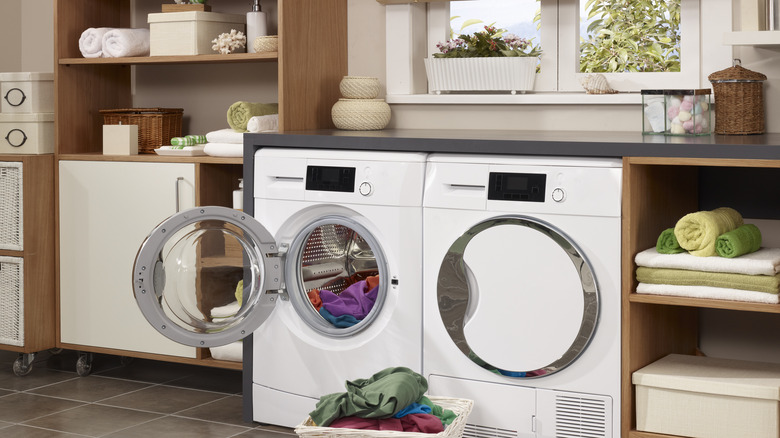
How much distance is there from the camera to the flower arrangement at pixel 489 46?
3.49m

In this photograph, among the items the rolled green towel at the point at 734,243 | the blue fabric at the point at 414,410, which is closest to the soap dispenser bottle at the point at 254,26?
the blue fabric at the point at 414,410

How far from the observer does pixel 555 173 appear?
2637mm

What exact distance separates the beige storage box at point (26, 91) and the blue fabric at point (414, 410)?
2.09m

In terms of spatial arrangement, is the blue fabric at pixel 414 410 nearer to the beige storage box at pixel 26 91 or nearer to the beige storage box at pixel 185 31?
the beige storage box at pixel 185 31

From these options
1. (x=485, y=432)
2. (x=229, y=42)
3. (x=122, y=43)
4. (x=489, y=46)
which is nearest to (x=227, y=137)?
(x=229, y=42)

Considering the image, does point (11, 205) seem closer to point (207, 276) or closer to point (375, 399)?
point (207, 276)

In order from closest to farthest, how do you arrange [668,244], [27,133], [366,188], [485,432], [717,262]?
[717,262] → [668,244] → [485,432] → [366,188] → [27,133]

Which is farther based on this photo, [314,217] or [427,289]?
[314,217]

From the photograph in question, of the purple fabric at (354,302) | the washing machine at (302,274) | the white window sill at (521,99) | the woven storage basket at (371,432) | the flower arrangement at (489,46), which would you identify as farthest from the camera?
the flower arrangement at (489,46)

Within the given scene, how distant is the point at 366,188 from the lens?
2.92 metres

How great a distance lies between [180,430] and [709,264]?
A: 173cm

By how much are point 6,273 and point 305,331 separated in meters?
1.40

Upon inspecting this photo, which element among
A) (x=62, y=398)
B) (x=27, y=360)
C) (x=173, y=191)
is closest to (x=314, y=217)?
(x=173, y=191)

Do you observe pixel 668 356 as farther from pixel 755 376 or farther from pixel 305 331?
pixel 305 331
